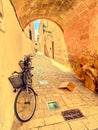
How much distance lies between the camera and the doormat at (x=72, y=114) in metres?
2.74

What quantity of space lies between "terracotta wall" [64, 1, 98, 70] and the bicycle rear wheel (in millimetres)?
2756

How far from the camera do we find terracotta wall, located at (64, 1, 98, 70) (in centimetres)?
466

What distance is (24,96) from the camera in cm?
289

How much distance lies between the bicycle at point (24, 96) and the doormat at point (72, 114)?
663mm

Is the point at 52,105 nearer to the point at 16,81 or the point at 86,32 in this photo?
the point at 16,81

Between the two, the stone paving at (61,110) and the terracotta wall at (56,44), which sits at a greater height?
the terracotta wall at (56,44)

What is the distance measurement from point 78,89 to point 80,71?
130cm

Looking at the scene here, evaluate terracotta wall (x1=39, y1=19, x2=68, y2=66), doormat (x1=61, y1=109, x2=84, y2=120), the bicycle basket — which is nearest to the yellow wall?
the bicycle basket

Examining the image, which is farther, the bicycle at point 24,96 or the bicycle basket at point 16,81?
the bicycle at point 24,96

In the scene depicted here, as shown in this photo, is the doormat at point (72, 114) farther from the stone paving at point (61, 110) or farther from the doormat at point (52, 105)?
the doormat at point (52, 105)

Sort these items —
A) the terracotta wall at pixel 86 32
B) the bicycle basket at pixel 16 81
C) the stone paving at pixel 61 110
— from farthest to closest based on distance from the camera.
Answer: the terracotta wall at pixel 86 32
the stone paving at pixel 61 110
the bicycle basket at pixel 16 81

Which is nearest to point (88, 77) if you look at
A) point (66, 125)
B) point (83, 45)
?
point (83, 45)

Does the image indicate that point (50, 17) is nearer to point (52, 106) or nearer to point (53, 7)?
point (53, 7)

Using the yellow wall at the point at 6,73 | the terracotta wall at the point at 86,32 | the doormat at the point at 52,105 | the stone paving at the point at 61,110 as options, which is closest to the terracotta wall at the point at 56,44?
the terracotta wall at the point at 86,32
